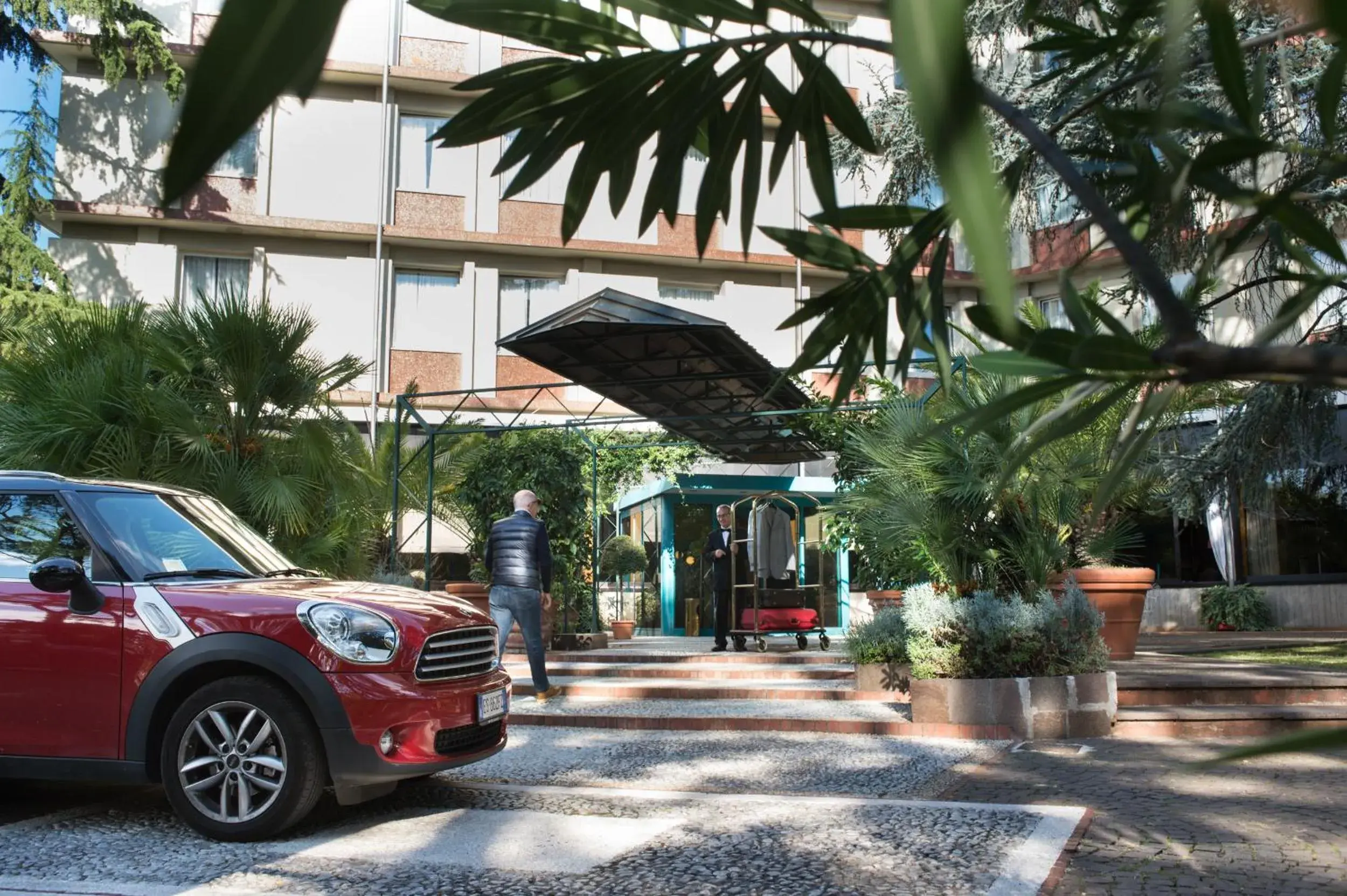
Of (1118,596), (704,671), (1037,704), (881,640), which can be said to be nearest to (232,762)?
(1037,704)

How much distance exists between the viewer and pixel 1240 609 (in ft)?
66.5

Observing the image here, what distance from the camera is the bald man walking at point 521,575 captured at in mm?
10484

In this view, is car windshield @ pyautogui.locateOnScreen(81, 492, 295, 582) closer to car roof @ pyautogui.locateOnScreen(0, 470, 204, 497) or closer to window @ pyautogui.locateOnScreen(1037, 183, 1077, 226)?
car roof @ pyautogui.locateOnScreen(0, 470, 204, 497)

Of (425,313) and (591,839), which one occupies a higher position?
(425,313)

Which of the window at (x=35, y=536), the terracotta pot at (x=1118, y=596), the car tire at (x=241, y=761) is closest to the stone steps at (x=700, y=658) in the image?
the terracotta pot at (x=1118, y=596)

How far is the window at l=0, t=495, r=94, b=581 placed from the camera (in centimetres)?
588

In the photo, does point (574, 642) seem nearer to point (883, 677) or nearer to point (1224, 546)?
point (883, 677)

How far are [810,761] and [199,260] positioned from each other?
20999 millimetres

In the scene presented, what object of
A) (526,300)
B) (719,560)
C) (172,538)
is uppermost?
(526,300)

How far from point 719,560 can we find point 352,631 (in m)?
10.1

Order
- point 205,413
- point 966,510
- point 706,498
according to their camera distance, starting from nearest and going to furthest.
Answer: point 966,510 < point 205,413 < point 706,498

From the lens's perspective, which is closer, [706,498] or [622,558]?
[706,498]

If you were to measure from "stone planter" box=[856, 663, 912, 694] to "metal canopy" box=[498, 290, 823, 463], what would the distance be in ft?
8.12

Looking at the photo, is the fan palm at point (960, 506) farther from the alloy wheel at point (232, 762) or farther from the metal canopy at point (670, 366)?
the alloy wheel at point (232, 762)
